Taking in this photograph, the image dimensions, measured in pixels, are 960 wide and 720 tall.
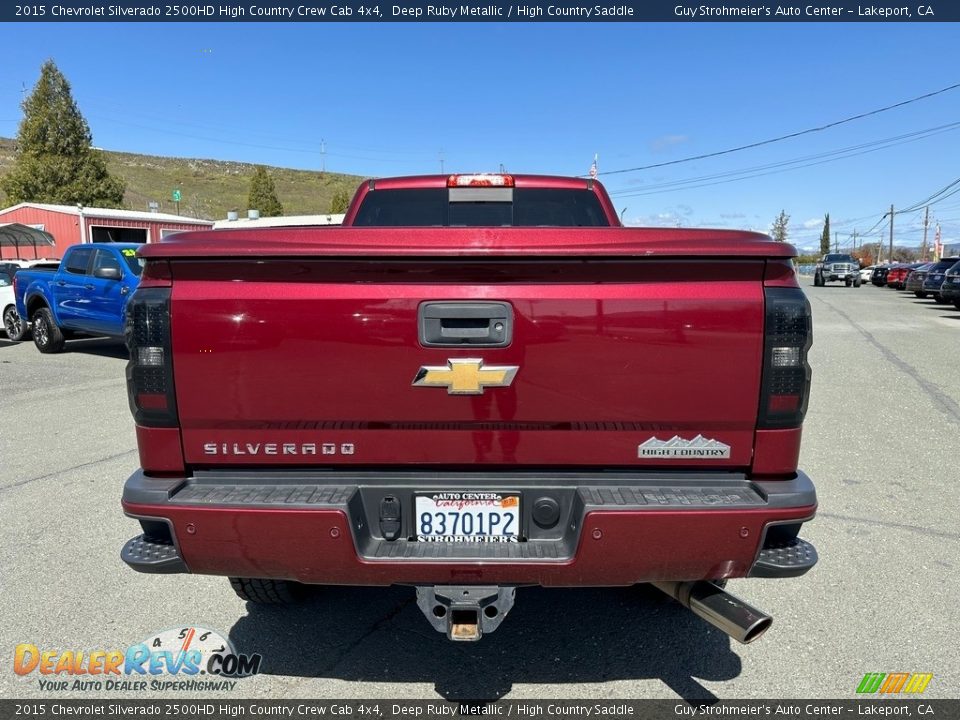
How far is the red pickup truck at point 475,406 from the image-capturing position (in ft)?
7.09

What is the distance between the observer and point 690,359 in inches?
85.1

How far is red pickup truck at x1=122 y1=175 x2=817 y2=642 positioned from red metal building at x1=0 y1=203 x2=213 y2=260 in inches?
1331

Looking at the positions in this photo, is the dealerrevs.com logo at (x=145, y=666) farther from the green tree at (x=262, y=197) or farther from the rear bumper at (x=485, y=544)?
the green tree at (x=262, y=197)

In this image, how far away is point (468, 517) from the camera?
7.47ft

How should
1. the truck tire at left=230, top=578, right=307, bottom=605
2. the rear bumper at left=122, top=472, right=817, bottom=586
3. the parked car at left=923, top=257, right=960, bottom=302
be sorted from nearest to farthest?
the rear bumper at left=122, top=472, right=817, bottom=586, the truck tire at left=230, top=578, right=307, bottom=605, the parked car at left=923, top=257, right=960, bottom=302

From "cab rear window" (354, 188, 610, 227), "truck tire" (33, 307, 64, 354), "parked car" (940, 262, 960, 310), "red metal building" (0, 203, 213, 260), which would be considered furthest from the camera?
"red metal building" (0, 203, 213, 260)

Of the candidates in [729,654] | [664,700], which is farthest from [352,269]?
[729,654]

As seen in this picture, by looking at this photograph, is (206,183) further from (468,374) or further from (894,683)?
(894,683)

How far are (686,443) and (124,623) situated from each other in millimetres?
2718

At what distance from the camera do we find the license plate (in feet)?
7.43

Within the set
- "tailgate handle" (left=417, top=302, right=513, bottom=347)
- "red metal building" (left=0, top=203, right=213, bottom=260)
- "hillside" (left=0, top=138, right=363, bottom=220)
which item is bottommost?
"tailgate handle" (left=417, top=302, right=513, bottom=347)

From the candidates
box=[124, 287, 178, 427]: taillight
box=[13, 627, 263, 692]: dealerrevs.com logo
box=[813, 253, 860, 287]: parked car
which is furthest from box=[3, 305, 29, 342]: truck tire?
box=[813, 253, 860, 287]: parked car

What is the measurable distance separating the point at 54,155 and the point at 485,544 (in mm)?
48264

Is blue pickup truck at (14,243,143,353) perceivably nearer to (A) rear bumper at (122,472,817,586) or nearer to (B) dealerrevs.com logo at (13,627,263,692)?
(B) dealerrevs.com logo at (13,627,263,692)
